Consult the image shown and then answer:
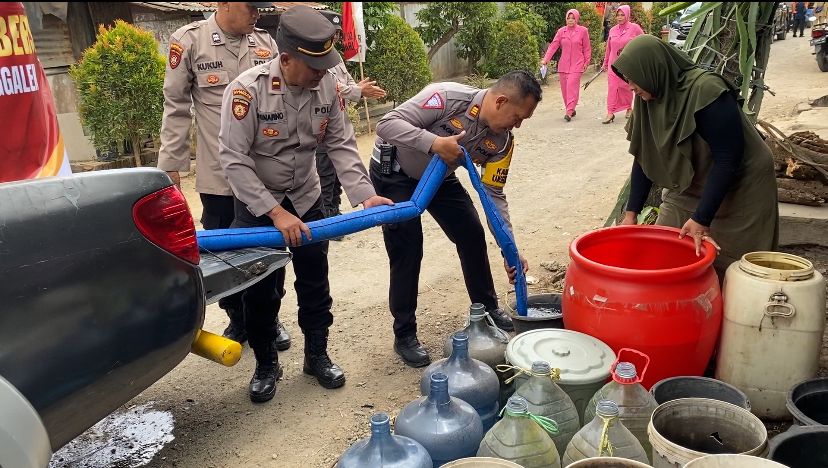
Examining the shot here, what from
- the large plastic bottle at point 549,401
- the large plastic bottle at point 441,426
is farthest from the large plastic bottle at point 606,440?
the large plastic bottle at point 441,426

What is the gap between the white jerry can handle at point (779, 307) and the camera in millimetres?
2787

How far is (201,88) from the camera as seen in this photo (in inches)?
141

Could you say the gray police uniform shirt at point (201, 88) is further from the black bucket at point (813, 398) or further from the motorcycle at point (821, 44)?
the motorcycle at point (821, 44)

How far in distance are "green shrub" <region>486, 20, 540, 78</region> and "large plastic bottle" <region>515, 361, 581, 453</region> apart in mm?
12935

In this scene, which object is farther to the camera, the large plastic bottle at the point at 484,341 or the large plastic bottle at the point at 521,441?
the large plastic bottle at the point at 484,341

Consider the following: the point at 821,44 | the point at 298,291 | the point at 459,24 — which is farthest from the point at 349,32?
the point at 821,44

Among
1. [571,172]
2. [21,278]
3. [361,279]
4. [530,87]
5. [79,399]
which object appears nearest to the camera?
[21,278]

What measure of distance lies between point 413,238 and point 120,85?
18.8ft

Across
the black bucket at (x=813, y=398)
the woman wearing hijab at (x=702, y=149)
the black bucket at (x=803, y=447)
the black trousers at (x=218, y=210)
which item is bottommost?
the black bucket at (x=813, y=398)

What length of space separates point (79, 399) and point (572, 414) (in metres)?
1.66

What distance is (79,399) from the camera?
2.08 m

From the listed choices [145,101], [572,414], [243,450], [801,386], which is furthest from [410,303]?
[145,101]

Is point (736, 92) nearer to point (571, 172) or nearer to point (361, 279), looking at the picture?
point (361, 279)

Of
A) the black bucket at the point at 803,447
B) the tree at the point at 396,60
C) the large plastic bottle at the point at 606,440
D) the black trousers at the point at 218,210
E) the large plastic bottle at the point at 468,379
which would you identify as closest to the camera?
the large plastic bottle at the point at 606,440
